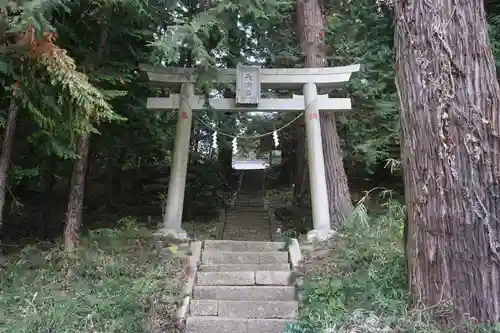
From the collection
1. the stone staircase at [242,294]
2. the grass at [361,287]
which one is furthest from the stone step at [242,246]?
the grass at [361,287]

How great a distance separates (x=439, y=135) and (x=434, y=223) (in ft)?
2.36

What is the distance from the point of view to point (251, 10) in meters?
6.95

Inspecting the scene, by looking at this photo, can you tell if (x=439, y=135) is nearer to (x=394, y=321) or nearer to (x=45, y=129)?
(x=394, y=321)

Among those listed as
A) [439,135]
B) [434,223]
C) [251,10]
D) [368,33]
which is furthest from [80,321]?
[368,33]

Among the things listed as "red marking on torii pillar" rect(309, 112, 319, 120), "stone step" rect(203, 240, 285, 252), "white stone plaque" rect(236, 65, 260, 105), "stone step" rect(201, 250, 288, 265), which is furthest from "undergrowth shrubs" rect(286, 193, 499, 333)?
"white stone plaque" rect(236, 65, 260, 105)

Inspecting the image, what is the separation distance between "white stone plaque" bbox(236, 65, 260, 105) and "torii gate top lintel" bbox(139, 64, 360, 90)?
0.15 meters

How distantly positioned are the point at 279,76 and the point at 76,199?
401 centimetres

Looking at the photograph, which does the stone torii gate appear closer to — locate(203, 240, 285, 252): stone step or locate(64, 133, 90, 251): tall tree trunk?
locate(203, 240, 285, 252): stone step

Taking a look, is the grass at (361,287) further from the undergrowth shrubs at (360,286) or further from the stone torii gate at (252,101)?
the stone torii gate at (252,101)

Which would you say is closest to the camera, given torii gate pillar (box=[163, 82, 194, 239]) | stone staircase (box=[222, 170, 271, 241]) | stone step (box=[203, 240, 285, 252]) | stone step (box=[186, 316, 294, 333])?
stone step (box=[186, 316, 294, 333])

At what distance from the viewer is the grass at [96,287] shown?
15.3 feet

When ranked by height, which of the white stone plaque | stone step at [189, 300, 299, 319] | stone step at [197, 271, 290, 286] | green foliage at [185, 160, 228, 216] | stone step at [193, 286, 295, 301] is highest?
the white stone plaque

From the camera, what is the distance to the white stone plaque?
7.81 m

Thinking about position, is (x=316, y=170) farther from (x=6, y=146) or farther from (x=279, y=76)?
(x=6, y=146)
